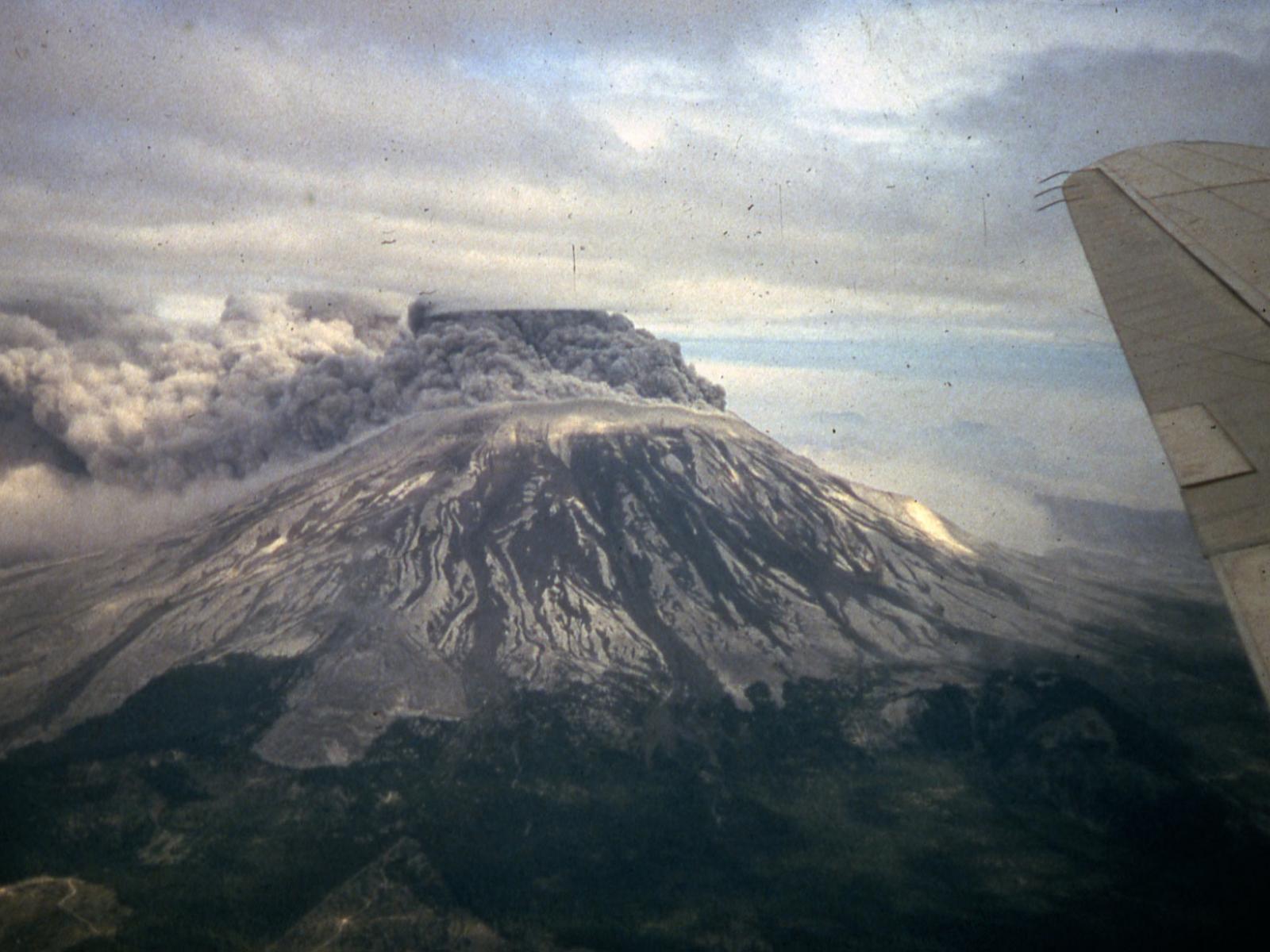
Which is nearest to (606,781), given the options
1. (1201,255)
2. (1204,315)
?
(1201,255)

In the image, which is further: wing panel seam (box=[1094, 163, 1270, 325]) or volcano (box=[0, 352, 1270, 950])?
volcano (box=[0, 352, 1270, 950])

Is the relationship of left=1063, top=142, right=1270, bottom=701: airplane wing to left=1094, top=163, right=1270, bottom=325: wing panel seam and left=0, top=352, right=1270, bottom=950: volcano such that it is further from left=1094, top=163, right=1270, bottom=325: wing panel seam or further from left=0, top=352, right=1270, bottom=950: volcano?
left=0, top=352, right=1270, bottom=950: volcano

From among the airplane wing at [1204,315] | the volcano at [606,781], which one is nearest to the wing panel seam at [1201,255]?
the airplane wing at [1204,315]

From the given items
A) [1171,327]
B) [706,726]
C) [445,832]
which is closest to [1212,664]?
[706,726]

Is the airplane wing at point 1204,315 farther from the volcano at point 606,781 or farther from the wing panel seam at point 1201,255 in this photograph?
the volcano at point 606,781

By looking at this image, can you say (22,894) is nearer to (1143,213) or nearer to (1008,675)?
(1143,213)

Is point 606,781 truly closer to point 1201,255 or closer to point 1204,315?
point 1201,255

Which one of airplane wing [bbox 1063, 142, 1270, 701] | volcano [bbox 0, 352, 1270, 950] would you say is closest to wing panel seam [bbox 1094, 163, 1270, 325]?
airplane wing [bbox 1063, 142, 1270, 701]

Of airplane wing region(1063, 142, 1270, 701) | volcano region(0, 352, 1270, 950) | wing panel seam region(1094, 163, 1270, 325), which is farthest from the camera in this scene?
volcano region(0, 352, 1270, 950)

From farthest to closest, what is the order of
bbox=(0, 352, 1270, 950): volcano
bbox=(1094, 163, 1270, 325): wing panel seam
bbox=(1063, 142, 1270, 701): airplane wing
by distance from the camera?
bbox=(0, 352, 1270, 950): volcano, bbox=(1094, 163, 1270, 325): wing panel seam, bbox=(1063, 142, 1270, 701): airplane wing
